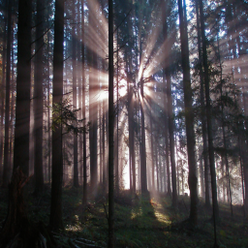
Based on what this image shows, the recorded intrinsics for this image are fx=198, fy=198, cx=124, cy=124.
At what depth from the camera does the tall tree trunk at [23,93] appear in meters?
6.47

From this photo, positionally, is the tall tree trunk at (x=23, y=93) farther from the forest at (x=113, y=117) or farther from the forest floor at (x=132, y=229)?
the forest floor at (x=132, y=229)

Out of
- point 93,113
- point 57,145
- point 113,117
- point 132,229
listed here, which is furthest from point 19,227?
point 93,113

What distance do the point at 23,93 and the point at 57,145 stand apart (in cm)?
230

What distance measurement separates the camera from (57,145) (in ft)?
25.5

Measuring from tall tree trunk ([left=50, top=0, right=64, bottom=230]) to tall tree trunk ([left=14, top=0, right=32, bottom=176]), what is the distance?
45.2 inches

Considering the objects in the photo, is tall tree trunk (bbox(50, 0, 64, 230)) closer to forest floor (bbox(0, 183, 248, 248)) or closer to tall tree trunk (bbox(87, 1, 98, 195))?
forest floor (bbox(0, 183, 248, 248))

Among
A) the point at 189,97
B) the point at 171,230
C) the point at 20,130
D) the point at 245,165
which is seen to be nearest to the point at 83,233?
the point at 20,130

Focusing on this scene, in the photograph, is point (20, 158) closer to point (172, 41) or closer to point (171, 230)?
point (171, 230)

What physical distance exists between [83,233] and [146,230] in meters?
4.00

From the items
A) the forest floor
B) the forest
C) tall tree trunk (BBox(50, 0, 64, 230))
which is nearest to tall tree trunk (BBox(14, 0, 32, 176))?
the forest

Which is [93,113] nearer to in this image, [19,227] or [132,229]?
[132,229]

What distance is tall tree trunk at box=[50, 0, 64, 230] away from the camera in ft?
23.6

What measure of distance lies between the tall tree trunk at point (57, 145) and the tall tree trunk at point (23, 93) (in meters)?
1.15

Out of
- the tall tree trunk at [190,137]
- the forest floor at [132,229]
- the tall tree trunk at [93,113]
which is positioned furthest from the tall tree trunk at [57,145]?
the tall tree trunk at [93,113]
